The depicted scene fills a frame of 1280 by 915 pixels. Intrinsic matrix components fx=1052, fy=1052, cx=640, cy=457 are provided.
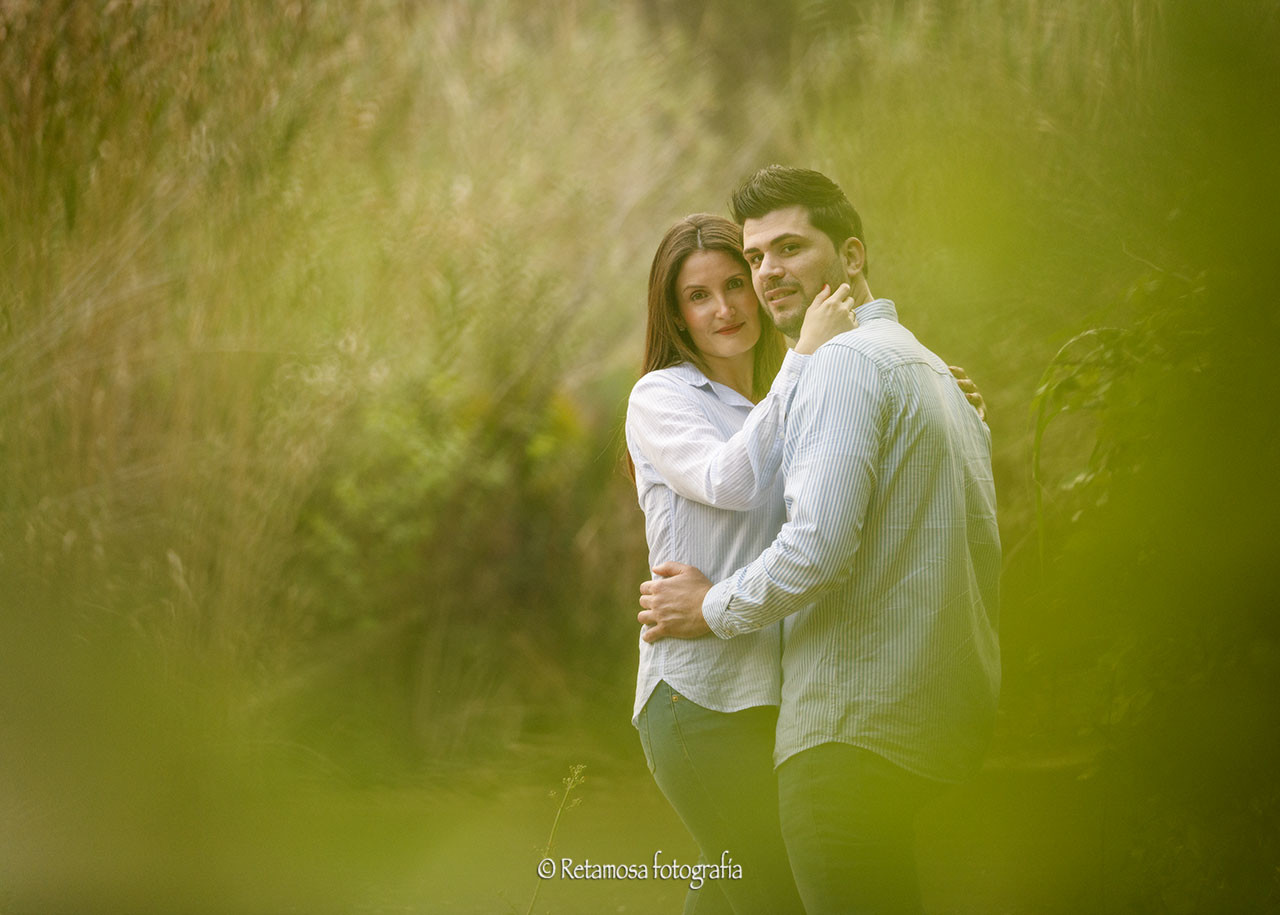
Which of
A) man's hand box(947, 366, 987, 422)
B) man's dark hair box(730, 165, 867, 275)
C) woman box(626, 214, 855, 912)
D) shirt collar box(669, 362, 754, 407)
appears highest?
man's dark hair box(730, 165, 867, 275)

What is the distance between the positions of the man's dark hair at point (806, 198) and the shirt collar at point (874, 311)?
10 centimetres

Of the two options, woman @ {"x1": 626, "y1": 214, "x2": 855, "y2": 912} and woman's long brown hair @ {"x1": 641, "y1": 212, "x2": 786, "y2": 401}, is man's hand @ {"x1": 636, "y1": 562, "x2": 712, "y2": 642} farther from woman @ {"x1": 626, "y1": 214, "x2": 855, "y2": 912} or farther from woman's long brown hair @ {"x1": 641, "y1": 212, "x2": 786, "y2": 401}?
woman's long brown hair @ {"x1": 641, "y1": 212, "x2": 786, "y2": 401}

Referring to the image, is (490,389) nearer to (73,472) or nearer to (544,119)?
(544,119)

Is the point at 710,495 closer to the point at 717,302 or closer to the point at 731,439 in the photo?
the point at 731,439

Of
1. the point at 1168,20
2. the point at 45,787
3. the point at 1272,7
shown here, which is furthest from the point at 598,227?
the point at 45,787

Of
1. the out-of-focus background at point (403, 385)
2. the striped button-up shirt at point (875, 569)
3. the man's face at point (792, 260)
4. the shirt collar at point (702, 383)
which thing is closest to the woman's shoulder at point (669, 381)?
the shirt collar at point (702, 383)

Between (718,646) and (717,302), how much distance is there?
0.57 metres

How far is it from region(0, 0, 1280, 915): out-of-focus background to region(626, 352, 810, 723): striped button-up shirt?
1.10 metres

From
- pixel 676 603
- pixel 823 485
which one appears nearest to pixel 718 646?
pixel 676 603

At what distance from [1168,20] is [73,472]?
115 inches

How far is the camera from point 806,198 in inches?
59.0

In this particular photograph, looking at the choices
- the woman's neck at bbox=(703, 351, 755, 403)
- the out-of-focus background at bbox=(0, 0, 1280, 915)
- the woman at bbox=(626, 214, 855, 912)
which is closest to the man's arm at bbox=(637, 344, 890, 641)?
the woman at bbox=(626, 214, 855, 912)

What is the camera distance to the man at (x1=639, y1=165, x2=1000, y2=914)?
4.25ft

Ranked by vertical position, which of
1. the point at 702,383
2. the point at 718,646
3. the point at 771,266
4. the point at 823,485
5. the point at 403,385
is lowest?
the point at 718,646
